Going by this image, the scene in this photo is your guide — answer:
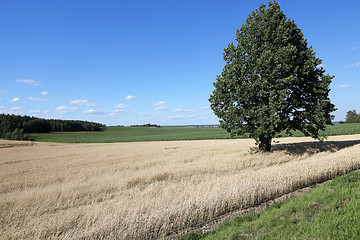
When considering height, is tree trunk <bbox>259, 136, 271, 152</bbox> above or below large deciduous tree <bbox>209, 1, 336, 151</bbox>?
below

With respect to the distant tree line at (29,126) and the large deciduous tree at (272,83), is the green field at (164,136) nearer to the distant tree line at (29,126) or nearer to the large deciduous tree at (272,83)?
the distant tree line at (29,126)

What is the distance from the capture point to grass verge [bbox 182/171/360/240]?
4.84m

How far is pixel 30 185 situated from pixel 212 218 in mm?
10993

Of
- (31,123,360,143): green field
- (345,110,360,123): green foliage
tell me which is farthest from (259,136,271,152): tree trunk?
(345,110,360,123): green foliage

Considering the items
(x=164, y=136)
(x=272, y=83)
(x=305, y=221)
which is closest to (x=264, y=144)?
(x=272, y=83)

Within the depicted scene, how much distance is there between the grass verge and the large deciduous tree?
9.68m

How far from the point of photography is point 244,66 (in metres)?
17.4

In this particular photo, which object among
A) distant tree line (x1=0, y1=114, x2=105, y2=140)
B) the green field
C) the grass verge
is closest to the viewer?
the grass verge

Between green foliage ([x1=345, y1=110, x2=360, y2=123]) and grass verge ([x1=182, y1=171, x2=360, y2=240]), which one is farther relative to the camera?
green foliage ([x1=345, y1=110, x2=360, y2=123])

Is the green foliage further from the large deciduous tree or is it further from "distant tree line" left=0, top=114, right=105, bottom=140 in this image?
"distant tree line" left=0, top=114, right=105, bottom=140

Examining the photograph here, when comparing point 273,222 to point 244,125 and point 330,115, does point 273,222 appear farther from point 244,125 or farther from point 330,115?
point 330,115

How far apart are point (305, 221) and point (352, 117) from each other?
133 metres

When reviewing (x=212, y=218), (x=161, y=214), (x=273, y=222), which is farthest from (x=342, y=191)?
(x=161, y=214)

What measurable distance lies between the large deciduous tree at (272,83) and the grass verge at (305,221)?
9677 millimetres
